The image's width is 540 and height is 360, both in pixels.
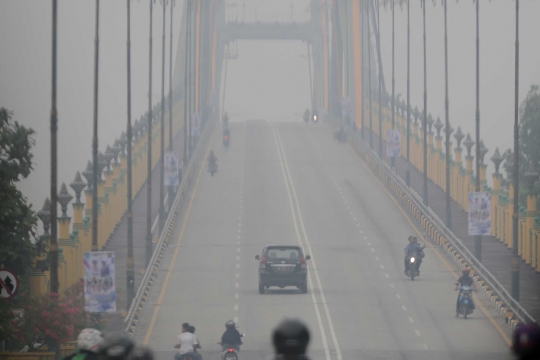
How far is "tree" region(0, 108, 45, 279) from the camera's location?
27.7 m

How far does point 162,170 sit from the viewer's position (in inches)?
2167

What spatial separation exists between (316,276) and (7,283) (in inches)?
830

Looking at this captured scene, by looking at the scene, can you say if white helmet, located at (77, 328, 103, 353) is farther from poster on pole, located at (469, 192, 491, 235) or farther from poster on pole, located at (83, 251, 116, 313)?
poster on pole, located at (469, 192, 491, 235)

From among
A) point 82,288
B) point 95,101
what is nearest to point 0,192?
point 82,288

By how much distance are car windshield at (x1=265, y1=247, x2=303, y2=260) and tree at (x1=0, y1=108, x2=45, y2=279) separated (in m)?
9.28

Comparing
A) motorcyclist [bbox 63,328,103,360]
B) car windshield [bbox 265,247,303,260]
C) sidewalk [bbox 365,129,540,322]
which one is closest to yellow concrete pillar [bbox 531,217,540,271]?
sidewalk [bbox 365,129,540,322]

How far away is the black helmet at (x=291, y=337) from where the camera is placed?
227 inches

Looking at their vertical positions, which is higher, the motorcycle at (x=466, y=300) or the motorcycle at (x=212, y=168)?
the motorcycle at (x=212, y=168)

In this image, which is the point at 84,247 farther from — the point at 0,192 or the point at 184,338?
the point at 184,338

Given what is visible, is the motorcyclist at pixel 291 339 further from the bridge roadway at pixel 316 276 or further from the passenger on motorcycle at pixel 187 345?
the bridge roadway at pixel 316 276

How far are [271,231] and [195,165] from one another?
22.8m

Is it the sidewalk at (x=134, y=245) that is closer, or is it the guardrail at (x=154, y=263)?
the guardrail at (x=154, y=263)

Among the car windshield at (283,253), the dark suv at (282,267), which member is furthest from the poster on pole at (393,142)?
the dark suv at (282,267)

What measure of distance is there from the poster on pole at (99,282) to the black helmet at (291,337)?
2312 cm
